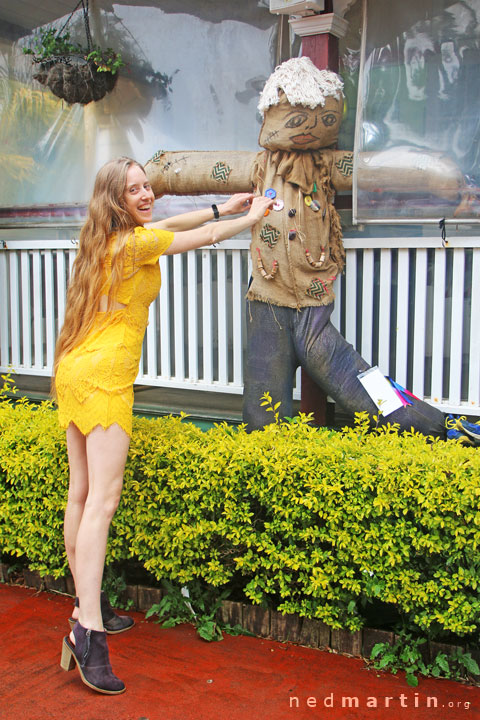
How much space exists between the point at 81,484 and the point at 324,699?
117 cm

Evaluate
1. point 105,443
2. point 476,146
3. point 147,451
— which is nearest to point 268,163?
point 476,146

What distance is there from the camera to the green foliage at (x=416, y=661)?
2.52 meters

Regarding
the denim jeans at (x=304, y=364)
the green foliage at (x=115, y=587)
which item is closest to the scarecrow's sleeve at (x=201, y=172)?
the denim jeans at (x=304, y=364)

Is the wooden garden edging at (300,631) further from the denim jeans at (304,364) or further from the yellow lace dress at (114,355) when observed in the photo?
the denim jeans at (304,364)

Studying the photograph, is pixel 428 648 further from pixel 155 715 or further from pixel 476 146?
pixel 476 146

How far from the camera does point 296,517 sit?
2.79m

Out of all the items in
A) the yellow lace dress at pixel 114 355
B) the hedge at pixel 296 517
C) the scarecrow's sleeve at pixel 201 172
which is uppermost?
the scarecrow's sleeve at pixel 201 172

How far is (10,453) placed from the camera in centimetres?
333

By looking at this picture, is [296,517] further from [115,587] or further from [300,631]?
[115,587]

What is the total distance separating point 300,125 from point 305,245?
0.61m

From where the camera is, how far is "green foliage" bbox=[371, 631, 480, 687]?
99.2 inches

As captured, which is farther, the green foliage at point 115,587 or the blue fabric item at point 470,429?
the blue fabric item at point 470,429

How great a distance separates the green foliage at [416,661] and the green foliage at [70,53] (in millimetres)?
4018

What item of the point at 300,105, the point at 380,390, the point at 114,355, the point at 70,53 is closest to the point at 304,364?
the point at 380,390
